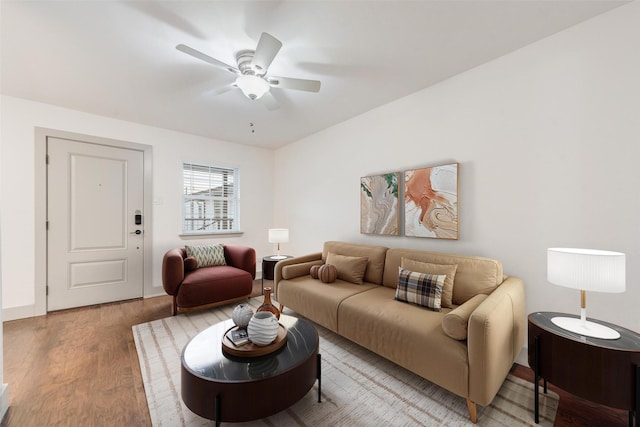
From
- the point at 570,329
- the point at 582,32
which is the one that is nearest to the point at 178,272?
the point at 570,329

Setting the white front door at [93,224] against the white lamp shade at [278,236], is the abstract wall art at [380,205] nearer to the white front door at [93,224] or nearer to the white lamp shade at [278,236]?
the white lamp shade at [278,236]

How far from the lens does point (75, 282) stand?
10.6ft

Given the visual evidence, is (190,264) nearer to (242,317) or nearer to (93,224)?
(93,224)

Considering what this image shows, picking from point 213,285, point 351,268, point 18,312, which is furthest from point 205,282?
point 18,312

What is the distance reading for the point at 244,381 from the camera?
1.29 m

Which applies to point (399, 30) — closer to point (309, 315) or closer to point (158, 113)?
point (309, 315)

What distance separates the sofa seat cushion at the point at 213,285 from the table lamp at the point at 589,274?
10.1 feet

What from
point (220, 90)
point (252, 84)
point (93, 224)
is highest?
point (220, 90)

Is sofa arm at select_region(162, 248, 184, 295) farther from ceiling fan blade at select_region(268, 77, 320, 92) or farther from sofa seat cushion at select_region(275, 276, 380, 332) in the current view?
ceiling fan blade at select_region(268, 77, 320, 92)

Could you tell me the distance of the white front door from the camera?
3121 millimetres

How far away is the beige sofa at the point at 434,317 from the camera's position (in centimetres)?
148

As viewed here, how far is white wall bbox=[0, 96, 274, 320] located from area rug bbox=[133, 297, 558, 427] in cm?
204

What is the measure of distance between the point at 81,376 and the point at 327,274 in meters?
2.16

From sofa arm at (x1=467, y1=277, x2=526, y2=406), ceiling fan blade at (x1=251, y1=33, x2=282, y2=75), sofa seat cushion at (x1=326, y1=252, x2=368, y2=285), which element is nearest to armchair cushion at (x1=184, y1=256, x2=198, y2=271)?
sofa seat cushion at (x1=326, y1=252, x2=368, y2=285)
